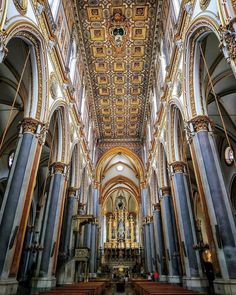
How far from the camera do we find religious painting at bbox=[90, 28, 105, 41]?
15012mm

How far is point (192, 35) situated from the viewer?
886 centimetres

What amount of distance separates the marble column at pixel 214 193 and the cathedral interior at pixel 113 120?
0.03 meters

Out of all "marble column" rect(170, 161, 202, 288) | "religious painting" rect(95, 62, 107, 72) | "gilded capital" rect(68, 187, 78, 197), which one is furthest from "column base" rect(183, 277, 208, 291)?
"religious painting" rect(95, 62, 107, 72)

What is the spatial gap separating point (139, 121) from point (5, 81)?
13946 millimetres

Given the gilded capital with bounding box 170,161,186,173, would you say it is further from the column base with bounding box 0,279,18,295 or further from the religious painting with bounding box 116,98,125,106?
the religious painting with bounding box 116,98,125,106

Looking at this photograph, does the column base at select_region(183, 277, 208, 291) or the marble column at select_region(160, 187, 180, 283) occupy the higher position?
the marble column at select_region(160, 187, 180, 283)

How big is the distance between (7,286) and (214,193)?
621 cm

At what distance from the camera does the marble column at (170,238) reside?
12.2 metres

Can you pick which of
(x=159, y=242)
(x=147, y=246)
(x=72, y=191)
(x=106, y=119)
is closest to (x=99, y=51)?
(x=106, y=119)

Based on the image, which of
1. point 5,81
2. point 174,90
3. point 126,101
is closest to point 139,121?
point 126,101

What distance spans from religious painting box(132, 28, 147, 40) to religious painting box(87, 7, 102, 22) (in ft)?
7.45

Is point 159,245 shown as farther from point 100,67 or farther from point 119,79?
point 100,67

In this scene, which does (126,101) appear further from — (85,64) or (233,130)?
(233,130)

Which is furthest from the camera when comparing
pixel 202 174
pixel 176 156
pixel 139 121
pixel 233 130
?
pixel 139 121
